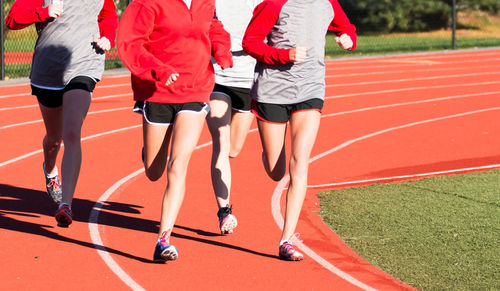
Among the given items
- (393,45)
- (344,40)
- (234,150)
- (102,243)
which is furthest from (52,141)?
(393,45)

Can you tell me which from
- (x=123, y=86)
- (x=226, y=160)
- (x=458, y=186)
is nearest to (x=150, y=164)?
(x=226, y=160)

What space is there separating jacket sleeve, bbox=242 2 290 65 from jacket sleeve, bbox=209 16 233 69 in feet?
0.52

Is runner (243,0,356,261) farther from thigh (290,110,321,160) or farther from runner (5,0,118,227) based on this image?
runner (5,0,118,227)

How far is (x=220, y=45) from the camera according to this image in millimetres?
6781

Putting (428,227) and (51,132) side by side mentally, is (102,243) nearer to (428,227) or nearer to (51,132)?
(51,132)

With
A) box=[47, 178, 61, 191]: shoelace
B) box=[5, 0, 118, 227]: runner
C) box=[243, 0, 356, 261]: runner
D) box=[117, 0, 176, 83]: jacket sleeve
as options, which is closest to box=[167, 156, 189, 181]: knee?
box=[117, 0, 176, 83]: jacket sleeve

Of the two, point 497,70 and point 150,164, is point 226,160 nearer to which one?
point 150,164

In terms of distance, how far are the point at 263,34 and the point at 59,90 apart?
201cm

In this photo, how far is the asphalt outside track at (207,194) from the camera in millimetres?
6441

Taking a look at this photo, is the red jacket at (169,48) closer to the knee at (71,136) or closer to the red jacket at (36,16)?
the knee at (71,136)

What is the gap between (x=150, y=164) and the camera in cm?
700

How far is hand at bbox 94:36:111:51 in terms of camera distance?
307 inches

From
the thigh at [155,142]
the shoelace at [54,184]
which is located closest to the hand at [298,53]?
the thigh at [155,142]

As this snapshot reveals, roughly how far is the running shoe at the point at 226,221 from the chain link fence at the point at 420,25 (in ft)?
72.9
